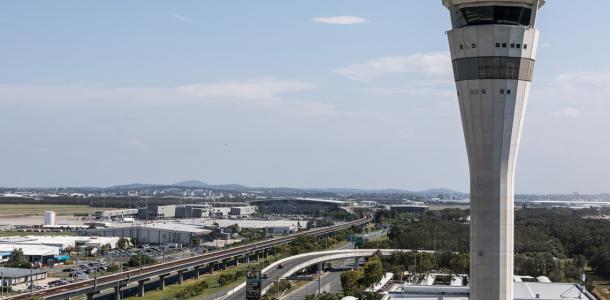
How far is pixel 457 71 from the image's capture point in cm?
4734

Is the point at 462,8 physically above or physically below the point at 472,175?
above

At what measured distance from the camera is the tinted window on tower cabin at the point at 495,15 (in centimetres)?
4653

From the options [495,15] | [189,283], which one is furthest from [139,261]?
[495,15]

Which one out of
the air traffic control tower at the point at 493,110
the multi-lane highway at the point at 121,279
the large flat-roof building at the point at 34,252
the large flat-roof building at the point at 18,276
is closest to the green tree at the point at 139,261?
the multi-lane highway at the point at 121,279

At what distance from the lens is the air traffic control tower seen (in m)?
46.1

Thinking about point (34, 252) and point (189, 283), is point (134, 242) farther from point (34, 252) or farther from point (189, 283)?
point (189, 283)

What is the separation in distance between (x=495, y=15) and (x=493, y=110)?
6.02m

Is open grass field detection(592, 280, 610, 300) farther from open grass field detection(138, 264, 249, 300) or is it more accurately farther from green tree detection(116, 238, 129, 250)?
green tree detection(116, 238, 129, 250)

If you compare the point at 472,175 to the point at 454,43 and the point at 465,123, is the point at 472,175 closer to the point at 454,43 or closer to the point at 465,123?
the point at 465,123

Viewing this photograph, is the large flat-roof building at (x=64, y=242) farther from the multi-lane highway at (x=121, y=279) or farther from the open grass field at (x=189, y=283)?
the open grass field at (x=189, y=283)

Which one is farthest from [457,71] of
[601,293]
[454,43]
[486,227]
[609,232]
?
[609,232]

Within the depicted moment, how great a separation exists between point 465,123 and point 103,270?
280ft

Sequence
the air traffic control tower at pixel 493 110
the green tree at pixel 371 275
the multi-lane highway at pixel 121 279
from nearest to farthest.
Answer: the air traffic control tower at pixel 493 110
the multi-lane highway at pixel 121 279
the green tree at pixel 371 275

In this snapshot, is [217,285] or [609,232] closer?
[217,285]
